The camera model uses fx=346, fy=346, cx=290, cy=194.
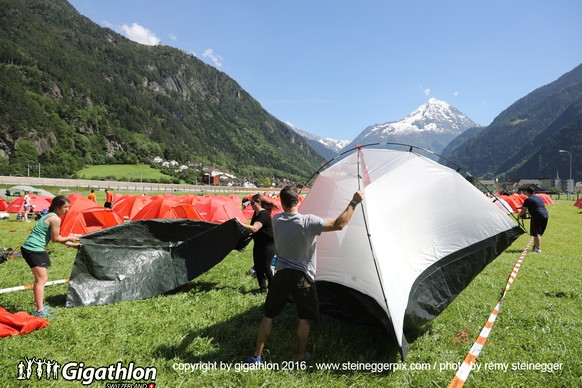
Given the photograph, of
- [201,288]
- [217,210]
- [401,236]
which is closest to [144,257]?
[201,288]

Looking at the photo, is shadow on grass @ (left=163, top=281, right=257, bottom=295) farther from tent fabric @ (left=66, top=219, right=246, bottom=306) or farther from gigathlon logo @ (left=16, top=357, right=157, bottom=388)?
gigathlon logo @ (left=16, top=357, right=157, bottom=388)

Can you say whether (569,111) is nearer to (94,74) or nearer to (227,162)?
(227,162)

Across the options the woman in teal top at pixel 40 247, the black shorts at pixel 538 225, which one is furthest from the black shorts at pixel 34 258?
the black shorts at pixel 538 225

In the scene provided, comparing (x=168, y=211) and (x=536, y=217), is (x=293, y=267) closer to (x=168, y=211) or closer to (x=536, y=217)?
(x=536, y=217)

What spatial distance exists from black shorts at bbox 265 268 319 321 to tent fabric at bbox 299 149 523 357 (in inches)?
33.9

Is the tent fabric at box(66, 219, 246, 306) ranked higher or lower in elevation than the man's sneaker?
higher

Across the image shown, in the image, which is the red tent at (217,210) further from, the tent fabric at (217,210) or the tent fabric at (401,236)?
the tent fabric at (401,236)

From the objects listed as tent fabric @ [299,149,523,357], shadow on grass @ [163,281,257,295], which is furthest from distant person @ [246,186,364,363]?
shadow on grass @ [163,281,257,295]

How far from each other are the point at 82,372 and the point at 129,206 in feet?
50.5

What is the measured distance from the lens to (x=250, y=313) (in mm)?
5426

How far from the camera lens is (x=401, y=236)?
4570mm

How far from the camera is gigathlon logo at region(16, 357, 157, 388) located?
354cm

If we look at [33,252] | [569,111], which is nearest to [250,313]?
[33,252]

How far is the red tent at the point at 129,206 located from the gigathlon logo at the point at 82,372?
14129 mm
